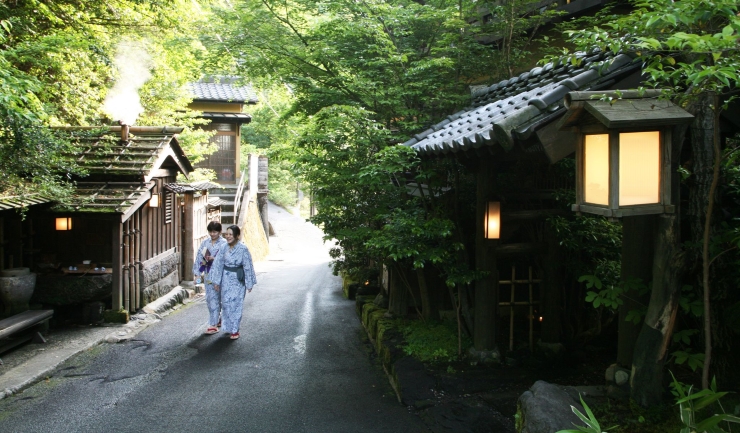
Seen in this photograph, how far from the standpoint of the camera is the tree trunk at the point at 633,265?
5.36 metres

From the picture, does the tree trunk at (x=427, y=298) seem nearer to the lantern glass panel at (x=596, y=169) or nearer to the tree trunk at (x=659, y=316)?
the tree trunk at (x=659, y=316)

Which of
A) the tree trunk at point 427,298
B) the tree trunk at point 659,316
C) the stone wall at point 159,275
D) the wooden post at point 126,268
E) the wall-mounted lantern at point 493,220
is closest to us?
the tree trunk at point 659,316

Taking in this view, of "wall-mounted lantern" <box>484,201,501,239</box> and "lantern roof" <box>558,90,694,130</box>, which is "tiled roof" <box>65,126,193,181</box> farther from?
"lantern roof" <box>558,90,694,130</box>

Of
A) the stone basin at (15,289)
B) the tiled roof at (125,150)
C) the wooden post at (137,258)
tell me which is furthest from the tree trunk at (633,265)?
the wooden post at (137,258)

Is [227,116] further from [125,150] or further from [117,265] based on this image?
[117,265]

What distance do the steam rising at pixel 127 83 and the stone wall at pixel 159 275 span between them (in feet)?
13.4

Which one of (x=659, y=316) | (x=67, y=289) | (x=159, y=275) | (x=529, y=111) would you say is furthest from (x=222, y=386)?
(x=159, y=275)

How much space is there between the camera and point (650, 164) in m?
4.32

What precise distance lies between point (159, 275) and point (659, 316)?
42.1ft

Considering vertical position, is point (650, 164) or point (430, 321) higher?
point (650, 164)

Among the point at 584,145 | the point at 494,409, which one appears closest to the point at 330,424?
the point at 494,409

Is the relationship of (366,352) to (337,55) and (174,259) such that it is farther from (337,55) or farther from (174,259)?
(174,259)

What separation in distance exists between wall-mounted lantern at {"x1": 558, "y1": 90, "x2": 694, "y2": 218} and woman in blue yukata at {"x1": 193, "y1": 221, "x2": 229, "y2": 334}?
8118 mm

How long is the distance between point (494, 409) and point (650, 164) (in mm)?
3439
